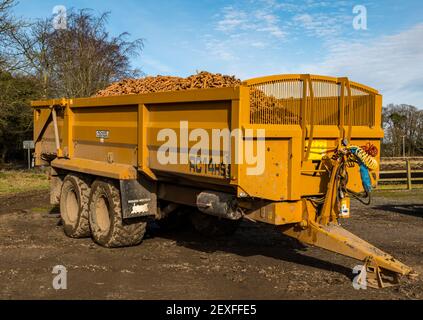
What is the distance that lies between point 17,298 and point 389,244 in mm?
5251

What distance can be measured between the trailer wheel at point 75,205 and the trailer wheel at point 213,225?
1.69m

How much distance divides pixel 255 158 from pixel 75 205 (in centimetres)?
433

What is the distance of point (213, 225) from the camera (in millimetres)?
7758

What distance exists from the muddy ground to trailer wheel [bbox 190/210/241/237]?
14 centimetres

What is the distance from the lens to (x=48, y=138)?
9391 millimetres

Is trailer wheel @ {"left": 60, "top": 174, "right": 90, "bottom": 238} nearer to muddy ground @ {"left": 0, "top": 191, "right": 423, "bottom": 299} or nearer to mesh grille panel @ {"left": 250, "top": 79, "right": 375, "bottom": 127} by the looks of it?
muddy ground @ {"left": 0, "top": 191, "right": 423, "bottom": 299}

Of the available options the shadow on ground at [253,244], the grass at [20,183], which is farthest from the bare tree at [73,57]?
the shadow on ground at [253,244]

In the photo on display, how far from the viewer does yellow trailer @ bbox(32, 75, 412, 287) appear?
5086 millimetres

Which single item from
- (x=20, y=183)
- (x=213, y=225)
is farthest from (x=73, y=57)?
(x=213, y=225)
